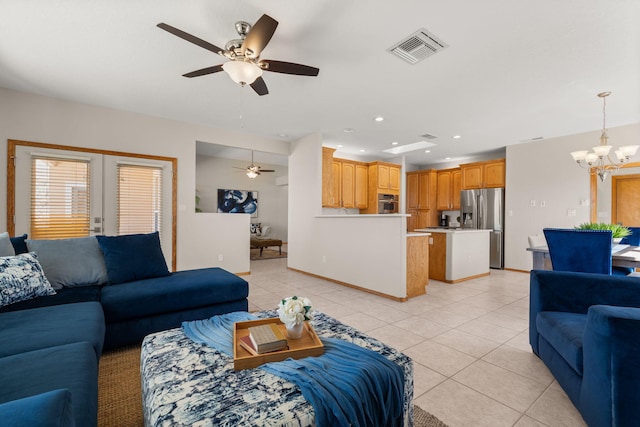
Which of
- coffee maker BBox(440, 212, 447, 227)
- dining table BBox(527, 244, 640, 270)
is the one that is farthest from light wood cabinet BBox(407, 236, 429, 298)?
coffee maker BBox(440, 212, 447, 227)

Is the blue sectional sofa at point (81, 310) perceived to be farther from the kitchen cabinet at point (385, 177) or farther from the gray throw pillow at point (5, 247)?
the kitchen cabinet at point (385, 177)

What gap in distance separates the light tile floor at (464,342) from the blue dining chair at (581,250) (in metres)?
0.78

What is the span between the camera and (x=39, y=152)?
3.63 meters

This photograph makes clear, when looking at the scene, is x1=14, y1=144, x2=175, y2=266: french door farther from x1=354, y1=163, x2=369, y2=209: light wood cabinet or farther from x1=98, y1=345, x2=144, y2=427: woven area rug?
x1=354, y1=163, x2=369, y2=209: light wood cabinet

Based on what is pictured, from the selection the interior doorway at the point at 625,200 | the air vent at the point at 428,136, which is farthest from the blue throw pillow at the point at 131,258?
the interior doorway at the point at 625,200

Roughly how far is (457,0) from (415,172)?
251 inches

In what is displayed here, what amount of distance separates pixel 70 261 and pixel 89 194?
1.95 metres

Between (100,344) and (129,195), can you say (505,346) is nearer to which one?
(100,344)

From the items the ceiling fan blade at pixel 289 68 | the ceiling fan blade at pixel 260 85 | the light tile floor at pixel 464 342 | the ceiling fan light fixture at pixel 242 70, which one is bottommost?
the light tile floor at pixel 464 342

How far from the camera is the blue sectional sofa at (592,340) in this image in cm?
123

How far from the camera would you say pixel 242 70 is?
2146 mm

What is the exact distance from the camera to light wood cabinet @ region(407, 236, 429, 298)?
3.80m

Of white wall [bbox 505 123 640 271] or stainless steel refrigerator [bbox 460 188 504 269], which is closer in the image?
white wall [bbox 505 123 640 271]

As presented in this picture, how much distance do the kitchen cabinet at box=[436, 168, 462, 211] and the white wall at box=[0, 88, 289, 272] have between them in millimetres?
4637
